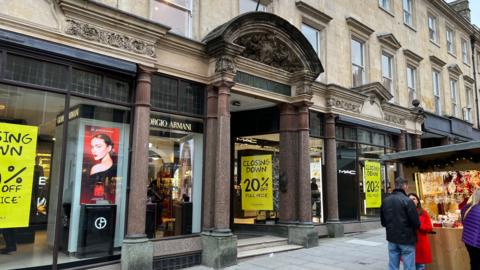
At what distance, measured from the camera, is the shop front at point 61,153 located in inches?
267

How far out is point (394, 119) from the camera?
1638 centimetres

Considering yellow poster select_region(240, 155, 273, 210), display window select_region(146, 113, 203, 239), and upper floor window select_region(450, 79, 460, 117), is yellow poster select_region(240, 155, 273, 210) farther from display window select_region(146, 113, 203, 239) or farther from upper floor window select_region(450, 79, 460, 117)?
upper floor window select_region(450, 79, 460, 117)

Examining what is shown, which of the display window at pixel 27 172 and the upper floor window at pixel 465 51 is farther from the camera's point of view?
the upper floor window at pixel 465 51

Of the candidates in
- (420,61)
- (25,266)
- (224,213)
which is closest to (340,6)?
(420,61)

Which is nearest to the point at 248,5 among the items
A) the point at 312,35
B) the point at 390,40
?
the point at 312,35

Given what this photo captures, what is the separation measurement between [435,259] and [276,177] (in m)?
5.50

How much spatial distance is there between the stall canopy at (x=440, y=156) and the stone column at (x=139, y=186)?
17.6ft

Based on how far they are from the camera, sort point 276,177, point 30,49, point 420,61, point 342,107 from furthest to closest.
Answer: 1. point 420,61
2. point 342,107
3. point 276,177
4. point 30,49

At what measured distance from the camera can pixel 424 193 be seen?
8477mm

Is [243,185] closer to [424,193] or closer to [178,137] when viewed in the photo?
[178,137]

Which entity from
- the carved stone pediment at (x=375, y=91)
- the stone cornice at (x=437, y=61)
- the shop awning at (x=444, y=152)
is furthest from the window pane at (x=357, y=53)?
the shop awning at (x=444, y=152)

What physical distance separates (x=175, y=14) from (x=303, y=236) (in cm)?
699

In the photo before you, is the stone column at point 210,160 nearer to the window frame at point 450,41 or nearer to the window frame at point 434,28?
the window frame at point 434,28

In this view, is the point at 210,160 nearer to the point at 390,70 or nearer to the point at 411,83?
the point at 390,70
